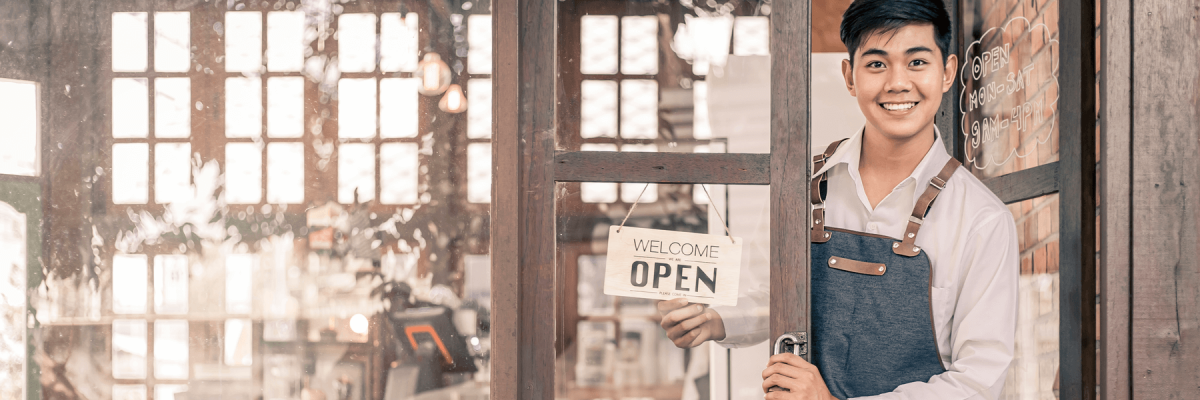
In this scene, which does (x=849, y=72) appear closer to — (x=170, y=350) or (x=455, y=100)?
(x=455, y=100)

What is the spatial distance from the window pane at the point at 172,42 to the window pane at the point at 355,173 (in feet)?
1.30

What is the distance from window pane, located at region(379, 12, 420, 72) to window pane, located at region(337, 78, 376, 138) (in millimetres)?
56

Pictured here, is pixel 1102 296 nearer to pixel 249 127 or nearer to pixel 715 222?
pixel 715 222

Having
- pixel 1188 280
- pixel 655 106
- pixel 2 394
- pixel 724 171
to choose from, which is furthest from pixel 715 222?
pixel 2 394

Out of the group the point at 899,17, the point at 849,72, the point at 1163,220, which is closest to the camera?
the point at 1163,220

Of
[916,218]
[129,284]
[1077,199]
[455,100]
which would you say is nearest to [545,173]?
[455,100]

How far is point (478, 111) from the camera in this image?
60.9 inches

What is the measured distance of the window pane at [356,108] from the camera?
1.57 meters

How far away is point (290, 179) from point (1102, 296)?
1617 millimetres

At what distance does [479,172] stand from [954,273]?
1044 millimetres

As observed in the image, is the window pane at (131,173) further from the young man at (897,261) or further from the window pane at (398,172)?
the young man at (897,261)

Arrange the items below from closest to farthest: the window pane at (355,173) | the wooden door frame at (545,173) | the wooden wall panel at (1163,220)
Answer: the wooden wall panel at (1163,220) < the wooden door frame at (545,173) < the window pane at (355,173)

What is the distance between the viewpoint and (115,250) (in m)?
1.58

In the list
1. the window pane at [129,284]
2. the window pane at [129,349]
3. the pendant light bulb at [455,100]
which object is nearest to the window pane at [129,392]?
the window pane at [129,349]
